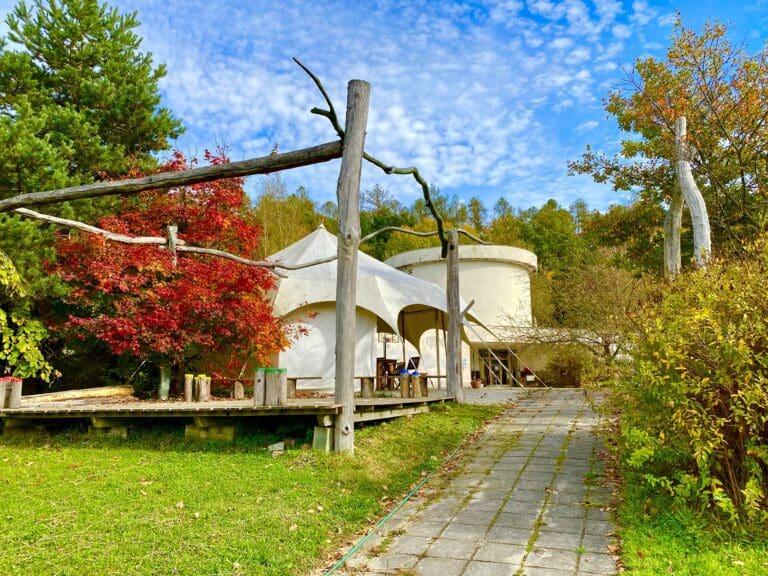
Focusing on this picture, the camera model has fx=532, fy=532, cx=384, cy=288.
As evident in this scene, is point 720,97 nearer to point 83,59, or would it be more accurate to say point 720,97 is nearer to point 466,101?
point 466,101

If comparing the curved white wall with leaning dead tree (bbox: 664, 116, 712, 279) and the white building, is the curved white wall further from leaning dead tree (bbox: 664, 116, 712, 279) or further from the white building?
leaning dead tree (bbox: 664, 116, 712, 279)

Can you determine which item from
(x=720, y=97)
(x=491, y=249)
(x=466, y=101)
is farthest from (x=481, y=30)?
(x=491, y=249)

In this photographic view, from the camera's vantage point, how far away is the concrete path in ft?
9.45

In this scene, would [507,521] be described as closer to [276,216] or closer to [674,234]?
[674,234]

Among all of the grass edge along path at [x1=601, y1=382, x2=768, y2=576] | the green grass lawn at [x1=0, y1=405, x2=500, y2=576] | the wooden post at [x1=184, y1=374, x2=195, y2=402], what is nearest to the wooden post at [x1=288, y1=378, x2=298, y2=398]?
the green grass lawn at [x1=0, y1=405, x2=500, y2=576]

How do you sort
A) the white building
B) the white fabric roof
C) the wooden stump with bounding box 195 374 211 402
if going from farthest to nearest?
the white building → the white fabric roof → the wooden stump with bounding box 195 374 211 402

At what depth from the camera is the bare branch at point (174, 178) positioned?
4.54 m

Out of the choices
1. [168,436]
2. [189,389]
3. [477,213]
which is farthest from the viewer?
[477,213]

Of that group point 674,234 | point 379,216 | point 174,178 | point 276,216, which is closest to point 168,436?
point 174,178

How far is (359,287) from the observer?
1078cm

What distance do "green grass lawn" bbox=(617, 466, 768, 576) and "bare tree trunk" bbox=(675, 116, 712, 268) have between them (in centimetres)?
379

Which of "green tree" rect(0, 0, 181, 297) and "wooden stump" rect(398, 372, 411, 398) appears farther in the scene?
"green tree" rect(0, 0, 181, 297)

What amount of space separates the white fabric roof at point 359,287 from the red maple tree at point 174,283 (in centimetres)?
116

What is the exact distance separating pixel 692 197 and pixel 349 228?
4.71 metres
